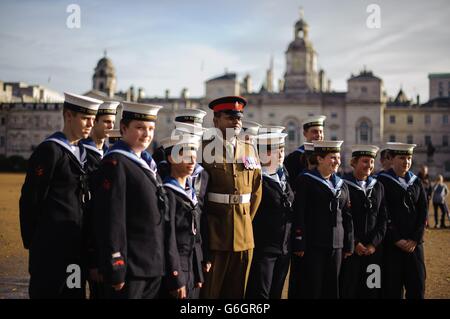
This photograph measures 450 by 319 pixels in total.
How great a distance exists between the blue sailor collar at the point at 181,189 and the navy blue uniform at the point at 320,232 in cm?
177

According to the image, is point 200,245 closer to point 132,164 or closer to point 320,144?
point 132,164

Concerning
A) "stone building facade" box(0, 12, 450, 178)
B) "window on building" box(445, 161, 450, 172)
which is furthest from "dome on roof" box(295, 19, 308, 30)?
"window on building" box(445, 161, 450, 172)

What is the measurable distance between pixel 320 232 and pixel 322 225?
0.32 feet

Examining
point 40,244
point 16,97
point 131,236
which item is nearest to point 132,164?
point 131,236

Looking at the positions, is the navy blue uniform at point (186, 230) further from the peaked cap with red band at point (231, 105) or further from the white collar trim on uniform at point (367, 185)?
the white collar trim on uniform at point (367, 185)

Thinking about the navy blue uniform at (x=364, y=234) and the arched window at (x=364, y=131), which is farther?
the arched window at (x=364, y=131)

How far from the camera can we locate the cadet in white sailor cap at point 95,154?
467 centimetres

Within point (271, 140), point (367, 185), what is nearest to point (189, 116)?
point (271, 140)

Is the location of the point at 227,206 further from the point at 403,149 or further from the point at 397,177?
the point at 403,149

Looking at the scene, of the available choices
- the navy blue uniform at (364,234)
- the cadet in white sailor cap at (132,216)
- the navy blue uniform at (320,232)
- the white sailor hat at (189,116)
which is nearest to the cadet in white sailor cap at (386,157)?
the navy blue uniform at (364,234)

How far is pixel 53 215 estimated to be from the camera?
4.52 meters

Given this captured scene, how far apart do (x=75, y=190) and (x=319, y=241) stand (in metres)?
3.21

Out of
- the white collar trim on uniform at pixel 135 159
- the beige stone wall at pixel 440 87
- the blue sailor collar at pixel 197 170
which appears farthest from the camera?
the beige stone wall at pixel 440 87
